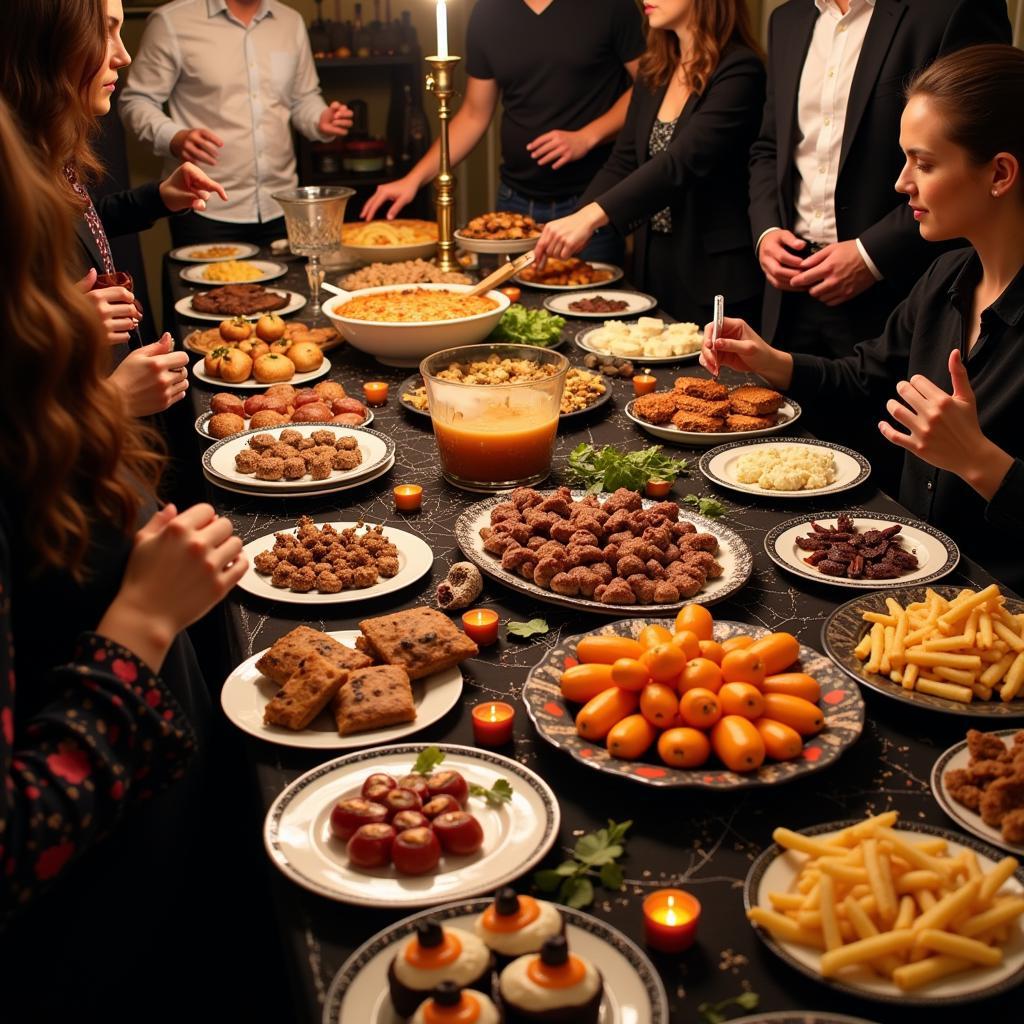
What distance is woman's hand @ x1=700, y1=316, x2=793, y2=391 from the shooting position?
2.70 metres

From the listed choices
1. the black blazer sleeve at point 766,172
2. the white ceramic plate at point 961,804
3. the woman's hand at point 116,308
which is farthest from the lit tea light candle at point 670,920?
the black blazer sleeve at point 766,172

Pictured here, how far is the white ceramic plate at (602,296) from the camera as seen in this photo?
3.62 metres

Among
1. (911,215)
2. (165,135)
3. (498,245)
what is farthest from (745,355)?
(165,135)

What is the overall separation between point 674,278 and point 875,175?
42.0 inches

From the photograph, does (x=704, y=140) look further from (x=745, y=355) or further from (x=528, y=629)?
(x=528, y=629)

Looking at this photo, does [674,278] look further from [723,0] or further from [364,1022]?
[364,1022]

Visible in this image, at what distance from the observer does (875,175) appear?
11.2 feet

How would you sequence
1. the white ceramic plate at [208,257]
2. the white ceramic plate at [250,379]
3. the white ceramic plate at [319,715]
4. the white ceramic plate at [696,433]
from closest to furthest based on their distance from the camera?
the white ceramic plate at [319,715] < the white ceramic plate at [696,433] < the white ceramic plate at [250,379] < the white ceramic plate at [208,257]

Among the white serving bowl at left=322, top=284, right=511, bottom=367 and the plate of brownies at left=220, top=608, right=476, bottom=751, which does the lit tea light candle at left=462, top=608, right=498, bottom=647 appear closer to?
the plate of brownies at left=220, top=608, right=476, bottom=751

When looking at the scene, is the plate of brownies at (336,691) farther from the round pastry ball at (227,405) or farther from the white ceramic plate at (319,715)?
the round pastry ball at (227,405)


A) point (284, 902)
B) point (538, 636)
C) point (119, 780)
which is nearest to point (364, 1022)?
point (284, 902)

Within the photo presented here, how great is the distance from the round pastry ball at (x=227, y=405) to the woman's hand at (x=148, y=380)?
1.68ft

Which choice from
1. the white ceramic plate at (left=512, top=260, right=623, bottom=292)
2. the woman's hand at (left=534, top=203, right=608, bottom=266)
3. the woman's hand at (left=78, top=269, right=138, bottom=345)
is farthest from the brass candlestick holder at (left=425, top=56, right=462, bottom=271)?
the woman's hand at (left=78, top=269, right=138, bottom=345)

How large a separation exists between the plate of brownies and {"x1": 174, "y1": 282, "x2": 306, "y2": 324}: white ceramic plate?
6.87ft
